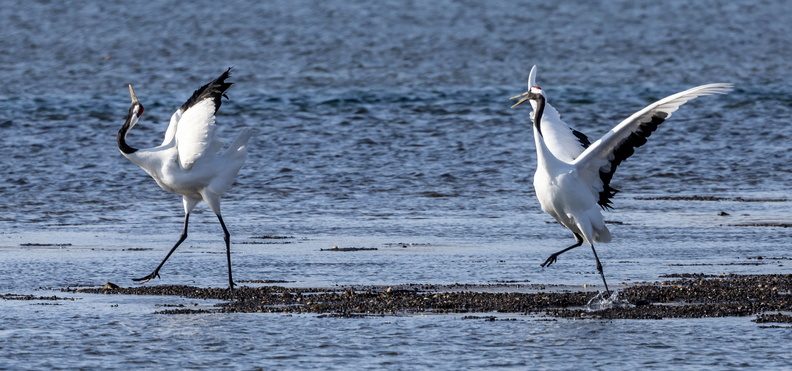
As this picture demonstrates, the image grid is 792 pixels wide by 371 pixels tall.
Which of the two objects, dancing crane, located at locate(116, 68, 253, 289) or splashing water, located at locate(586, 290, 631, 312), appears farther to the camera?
dancing crane, located at locate(116, 68, 253, 289)

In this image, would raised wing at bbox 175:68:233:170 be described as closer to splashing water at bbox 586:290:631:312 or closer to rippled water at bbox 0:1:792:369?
rippled water at bbox 0:1:792:369

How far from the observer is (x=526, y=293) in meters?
9.16

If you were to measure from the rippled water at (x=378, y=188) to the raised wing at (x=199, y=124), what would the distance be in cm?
93

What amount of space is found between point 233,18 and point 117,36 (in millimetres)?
6086

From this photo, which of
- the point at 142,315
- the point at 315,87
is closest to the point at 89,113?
the point at 315,87

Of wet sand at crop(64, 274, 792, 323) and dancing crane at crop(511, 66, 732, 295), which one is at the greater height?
dancing crane at crop(511, 66, 732, 295)

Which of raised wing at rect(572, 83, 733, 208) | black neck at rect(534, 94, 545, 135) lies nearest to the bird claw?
black neck at rect(534, 94, 545, 135)

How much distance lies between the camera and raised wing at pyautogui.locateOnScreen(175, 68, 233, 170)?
10.2 m

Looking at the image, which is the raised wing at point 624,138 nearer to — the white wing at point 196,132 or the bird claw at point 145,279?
the white wing at point 196,132

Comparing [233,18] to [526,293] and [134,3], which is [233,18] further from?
[526,293]

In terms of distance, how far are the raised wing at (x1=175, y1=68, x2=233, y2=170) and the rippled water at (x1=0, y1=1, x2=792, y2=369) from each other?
93cm

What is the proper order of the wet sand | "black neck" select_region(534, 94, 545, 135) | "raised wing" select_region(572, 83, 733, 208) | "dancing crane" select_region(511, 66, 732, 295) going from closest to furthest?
the wet sand
"raised wing" select_region(572, 83, 733, 208)
"dancing crane" select_region(511, 66, 732, 295)
"black neck" select_region(534, 94, 545, 135)

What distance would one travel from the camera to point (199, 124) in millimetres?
10344

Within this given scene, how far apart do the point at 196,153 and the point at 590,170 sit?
119 inches
